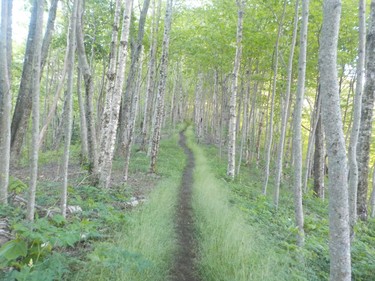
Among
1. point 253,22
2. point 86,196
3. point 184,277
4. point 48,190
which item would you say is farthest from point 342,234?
point 253,22

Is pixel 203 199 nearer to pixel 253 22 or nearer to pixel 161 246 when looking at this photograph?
pixel 161 246

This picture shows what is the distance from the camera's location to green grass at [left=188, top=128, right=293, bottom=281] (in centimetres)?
391

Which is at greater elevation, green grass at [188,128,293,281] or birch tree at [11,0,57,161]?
birch tree at [11,0,57,161]

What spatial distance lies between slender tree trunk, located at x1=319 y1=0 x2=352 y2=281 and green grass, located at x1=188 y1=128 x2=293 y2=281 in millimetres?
1212

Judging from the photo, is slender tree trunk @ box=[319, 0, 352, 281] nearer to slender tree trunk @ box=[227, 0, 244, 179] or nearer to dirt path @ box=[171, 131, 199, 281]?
dirt path @ box=[171, 131, 199, 281]

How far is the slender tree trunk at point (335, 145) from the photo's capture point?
2.71 meters

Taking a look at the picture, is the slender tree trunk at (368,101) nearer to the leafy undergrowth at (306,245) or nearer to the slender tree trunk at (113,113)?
the leafy undergrowth at (306,245)

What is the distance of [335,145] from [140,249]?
315 centimetres

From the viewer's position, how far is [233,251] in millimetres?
4465

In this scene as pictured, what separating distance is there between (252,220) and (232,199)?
6.75 feet

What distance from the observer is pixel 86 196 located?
6.61m

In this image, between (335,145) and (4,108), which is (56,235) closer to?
(4,108)

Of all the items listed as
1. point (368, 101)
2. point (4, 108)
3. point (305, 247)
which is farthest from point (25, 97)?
point (368, 101)

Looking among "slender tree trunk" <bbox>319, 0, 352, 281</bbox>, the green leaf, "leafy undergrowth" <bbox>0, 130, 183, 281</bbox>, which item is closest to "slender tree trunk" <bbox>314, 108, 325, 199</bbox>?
"leafy undergrowth" <bbox>0, 130, 183, 281</bbox>
